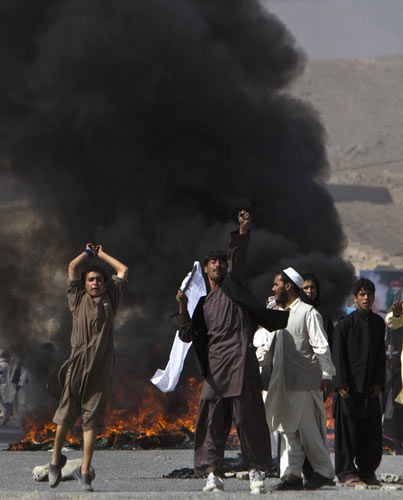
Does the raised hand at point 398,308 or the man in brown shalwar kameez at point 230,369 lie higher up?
the raised hand at point 398,308

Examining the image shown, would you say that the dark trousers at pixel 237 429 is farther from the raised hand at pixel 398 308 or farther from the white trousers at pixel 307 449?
the raised hand at pixel 398 308

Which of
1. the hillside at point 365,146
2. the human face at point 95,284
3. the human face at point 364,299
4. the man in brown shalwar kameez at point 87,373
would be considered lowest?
the man in brown shalwar kameez at point 87,373

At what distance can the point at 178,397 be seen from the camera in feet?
58.5

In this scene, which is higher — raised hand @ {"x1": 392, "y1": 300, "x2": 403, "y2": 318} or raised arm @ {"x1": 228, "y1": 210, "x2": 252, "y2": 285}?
raised arm @ {"x1": 228, "y1": 210, "x2": 252, "y2": 285}

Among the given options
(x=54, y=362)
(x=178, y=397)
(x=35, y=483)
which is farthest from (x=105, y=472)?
(x=54, y=362)

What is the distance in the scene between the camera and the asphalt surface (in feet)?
22.4

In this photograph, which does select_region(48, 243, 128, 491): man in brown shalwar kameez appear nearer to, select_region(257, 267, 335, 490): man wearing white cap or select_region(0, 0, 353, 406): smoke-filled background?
select_region(257, 267, 335, 490): man wearing white cap

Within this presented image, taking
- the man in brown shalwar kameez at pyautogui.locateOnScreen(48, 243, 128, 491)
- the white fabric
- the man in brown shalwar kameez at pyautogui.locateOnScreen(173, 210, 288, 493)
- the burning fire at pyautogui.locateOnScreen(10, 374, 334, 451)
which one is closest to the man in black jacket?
the white fabric

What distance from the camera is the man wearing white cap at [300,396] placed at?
807 centimetres

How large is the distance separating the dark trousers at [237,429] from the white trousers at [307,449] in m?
0.42

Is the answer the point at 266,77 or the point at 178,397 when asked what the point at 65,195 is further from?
the point at 178,397

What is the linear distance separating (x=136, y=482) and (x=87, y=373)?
7.63 feet

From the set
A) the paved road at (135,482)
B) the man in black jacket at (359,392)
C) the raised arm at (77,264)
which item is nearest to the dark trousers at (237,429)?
the paved road at (135,482)

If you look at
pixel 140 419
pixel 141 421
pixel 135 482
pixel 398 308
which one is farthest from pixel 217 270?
pixel 140 419
